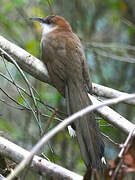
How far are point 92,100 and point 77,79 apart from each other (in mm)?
488

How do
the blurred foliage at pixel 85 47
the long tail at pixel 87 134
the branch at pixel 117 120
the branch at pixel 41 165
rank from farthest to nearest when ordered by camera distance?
the blurred foliage at pixel 85 47
the long tail at pixel 87 134
the branch at pixel 117 120
the branch at pixel 41 165

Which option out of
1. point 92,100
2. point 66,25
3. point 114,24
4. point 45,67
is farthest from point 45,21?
point 114,24

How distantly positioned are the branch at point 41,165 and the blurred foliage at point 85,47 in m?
2.90

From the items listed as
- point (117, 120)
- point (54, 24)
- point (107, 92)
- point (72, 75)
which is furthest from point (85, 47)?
point (117, 120)

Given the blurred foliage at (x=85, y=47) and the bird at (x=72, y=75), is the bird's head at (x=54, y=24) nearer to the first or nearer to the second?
the bird at (x=72, y=75)

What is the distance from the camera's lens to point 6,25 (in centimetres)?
623

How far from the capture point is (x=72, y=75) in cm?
399

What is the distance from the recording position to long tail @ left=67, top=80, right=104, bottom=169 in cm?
279

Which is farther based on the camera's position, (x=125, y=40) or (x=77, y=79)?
(x=125, y=40)

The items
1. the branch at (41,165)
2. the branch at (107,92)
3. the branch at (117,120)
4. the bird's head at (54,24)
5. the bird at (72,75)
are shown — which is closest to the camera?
the branch at (41,165)

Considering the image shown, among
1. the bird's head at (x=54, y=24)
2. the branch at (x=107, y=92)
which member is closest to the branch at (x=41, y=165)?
the branch at (x=107, y=92)

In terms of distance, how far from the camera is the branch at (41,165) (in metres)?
2.32

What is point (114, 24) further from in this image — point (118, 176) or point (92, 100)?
point (118, 176)

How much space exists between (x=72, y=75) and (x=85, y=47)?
233 cm
